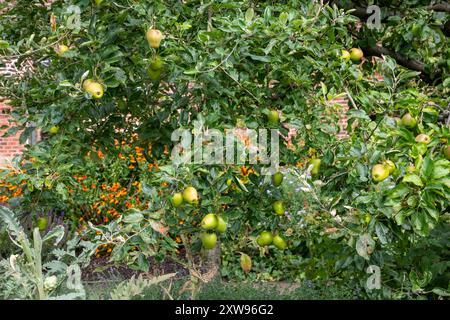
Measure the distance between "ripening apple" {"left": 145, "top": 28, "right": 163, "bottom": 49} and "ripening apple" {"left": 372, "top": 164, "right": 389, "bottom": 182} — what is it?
2.86 ft

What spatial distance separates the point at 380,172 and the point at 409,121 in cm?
31

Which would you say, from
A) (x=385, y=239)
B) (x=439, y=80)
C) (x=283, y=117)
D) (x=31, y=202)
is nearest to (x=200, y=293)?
(x=31, y=202)

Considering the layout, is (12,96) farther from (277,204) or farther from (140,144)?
(277,204)

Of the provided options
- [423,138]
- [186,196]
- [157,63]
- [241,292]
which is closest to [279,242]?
[186,196]

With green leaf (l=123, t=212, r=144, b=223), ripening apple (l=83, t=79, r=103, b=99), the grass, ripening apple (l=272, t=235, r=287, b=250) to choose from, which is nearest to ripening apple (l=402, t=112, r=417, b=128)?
ripening apple (l=272, t=235, r=287, b=250)

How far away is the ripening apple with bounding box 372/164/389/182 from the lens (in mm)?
2064

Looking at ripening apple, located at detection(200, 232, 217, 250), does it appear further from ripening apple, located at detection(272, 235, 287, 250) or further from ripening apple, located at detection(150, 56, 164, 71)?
ripening apple, located at detection(150, 56, 164, 71)

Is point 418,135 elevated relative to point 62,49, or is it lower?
lower

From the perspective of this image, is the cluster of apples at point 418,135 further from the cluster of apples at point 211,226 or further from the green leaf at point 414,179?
the cluster of apples at point 211,226

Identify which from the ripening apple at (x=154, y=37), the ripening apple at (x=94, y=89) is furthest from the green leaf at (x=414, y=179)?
the ripening apple at (x=94, y=89)

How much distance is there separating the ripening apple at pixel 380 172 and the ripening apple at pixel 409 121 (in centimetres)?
28

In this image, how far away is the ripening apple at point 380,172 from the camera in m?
2.06

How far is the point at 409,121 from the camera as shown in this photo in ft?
7.48

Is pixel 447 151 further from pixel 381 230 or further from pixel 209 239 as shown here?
pixel 209 239
